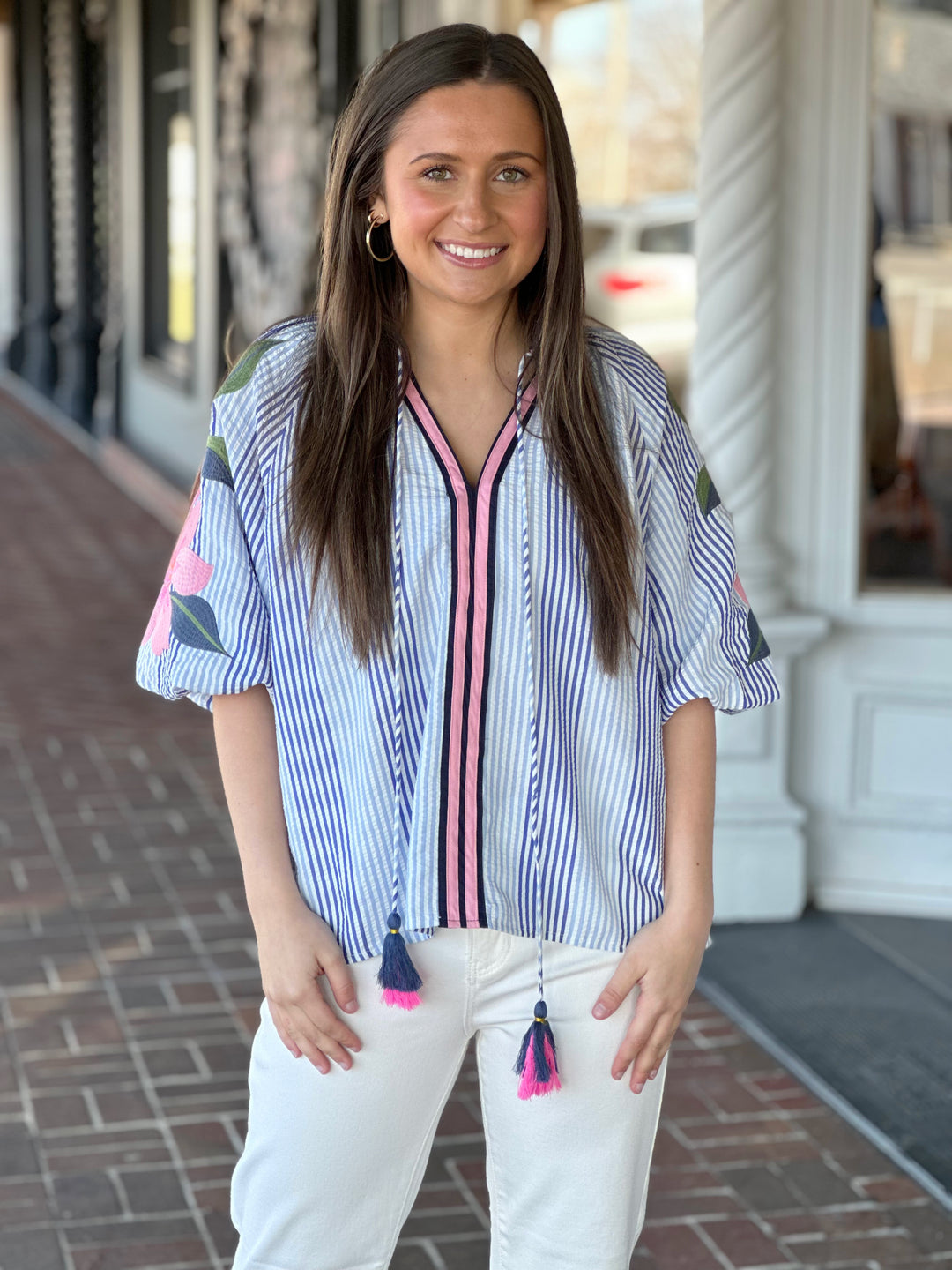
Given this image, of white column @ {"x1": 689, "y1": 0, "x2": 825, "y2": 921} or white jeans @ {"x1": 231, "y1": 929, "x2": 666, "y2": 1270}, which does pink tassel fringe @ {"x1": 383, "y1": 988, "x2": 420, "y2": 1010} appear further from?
white column @ {"x1": 689, "y1": 0, "x2": 825, "y2": 921}

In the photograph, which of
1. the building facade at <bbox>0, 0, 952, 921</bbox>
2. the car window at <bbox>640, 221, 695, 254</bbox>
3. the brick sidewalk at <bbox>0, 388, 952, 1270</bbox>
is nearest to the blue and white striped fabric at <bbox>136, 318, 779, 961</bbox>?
the brick sidewalk at <bbox>0, 388, 952, 1270</bbox>

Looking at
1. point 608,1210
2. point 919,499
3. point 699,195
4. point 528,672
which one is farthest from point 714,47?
point 608,1210

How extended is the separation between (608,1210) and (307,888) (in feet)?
1.52

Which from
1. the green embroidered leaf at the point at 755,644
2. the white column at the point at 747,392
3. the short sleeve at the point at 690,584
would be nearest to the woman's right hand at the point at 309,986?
the short sleeve at the point at 690,584

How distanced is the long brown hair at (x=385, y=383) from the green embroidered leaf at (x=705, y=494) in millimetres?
133

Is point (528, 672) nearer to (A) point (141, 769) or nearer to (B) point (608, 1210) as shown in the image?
(B) point (608, 1210)

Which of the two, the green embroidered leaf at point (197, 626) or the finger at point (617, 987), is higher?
the green embroidered leaf at point (197, 626)

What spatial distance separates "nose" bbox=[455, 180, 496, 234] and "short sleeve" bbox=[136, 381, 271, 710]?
0.28m

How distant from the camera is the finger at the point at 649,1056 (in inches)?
66.6

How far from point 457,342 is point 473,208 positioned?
6.2 inches

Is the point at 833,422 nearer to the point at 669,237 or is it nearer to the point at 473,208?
the point at 669,237

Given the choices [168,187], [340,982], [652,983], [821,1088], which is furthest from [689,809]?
[168,187]

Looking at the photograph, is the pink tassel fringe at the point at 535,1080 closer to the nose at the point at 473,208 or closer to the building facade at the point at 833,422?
the nose at the point at 473,208

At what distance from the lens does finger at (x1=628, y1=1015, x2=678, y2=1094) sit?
1690 mm
